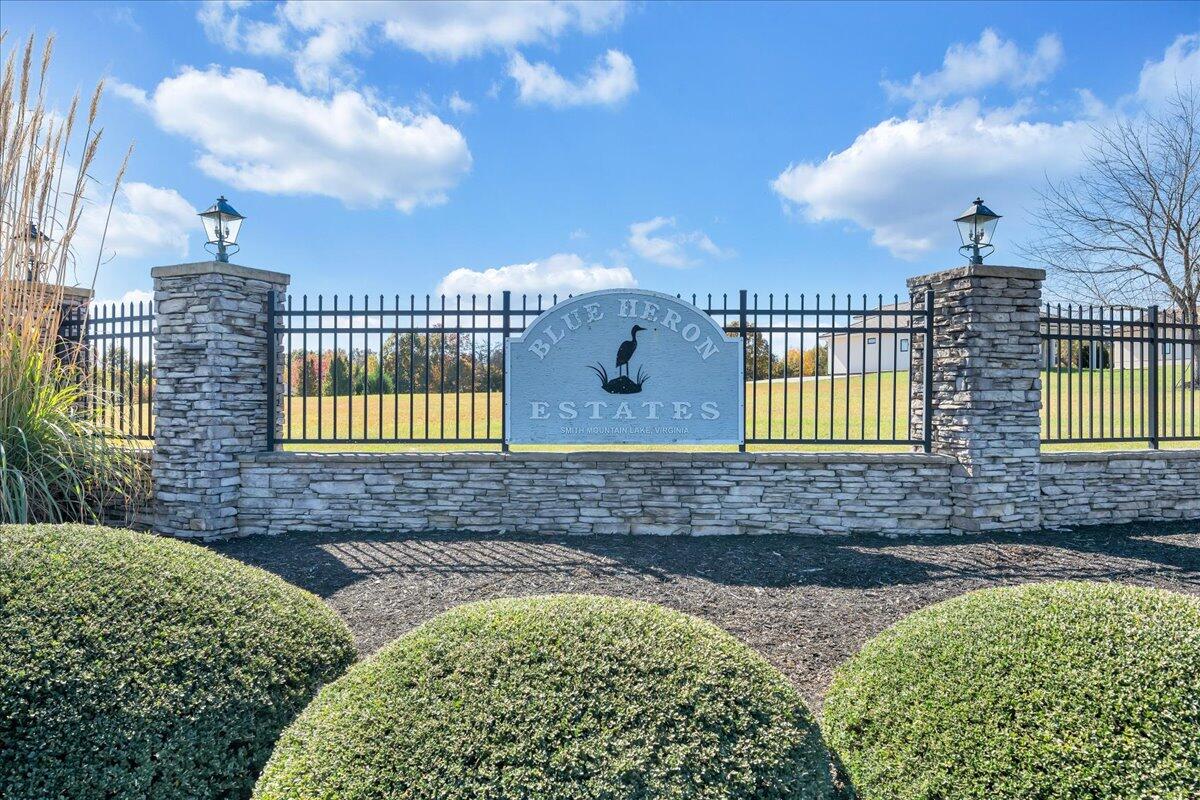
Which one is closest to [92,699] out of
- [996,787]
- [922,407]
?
[996,787]

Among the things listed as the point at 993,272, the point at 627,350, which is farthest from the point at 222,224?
the point at 993,272

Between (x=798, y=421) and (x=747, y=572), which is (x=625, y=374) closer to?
(x=747, y=572)

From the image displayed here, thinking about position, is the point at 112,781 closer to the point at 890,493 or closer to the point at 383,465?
the point at 383,465

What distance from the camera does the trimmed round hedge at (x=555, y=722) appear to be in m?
1.62

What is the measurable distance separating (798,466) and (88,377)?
255 inches

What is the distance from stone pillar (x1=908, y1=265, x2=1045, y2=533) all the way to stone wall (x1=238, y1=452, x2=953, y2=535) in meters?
0.40

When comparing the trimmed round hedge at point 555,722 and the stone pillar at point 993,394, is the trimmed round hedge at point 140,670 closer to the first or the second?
the trimmed round hedge at point 555,722

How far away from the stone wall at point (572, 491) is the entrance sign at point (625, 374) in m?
0.30

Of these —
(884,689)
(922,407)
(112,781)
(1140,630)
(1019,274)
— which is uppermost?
(1019,274)

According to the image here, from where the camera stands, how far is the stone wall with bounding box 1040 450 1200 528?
6.72 meters

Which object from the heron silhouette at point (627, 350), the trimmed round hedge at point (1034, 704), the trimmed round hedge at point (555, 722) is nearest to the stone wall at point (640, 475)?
the heron silhouette at point (627, 350)

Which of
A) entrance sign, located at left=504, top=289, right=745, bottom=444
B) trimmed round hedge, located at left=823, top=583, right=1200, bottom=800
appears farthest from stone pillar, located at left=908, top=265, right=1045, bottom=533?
trimmed round hedge, located at left=823, top=583, right=1200, bottom=800

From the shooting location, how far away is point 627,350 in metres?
6.43

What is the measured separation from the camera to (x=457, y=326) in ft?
21.0
